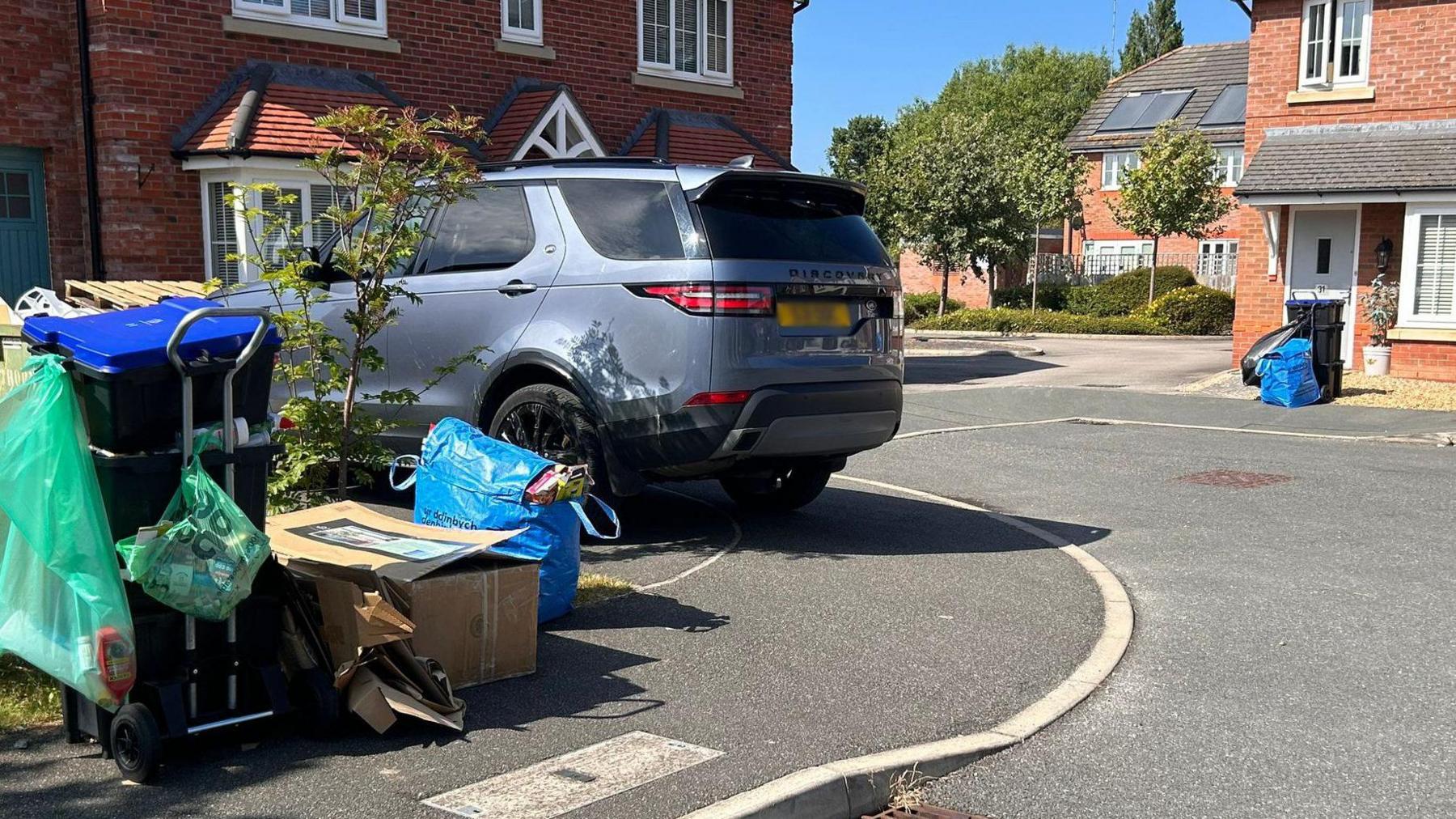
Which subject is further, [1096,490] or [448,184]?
[1096,490]

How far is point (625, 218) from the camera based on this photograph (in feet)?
23.8

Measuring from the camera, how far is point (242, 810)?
12.5 ft


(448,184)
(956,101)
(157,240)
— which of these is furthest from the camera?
(956,101)

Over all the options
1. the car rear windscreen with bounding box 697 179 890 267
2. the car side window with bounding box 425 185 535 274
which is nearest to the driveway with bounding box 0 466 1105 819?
the car rear windscreen with bounding box 697 179 890 267

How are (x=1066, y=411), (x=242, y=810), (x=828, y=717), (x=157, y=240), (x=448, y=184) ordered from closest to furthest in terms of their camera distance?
(x=242, y=810), (x=828, y=717), (x=448, y=184), (x=157, y=240), (x=1066, y=411)

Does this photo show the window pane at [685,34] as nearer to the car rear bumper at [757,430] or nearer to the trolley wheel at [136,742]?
the car rear bumper at [757,430]

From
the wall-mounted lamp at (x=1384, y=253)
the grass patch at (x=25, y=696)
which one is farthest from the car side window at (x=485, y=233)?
the wall-mounted lamp at (x=1384, y=253)

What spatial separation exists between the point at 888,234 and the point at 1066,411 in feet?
95.1

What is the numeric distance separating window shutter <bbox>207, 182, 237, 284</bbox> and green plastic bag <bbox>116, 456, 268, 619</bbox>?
9.54 m

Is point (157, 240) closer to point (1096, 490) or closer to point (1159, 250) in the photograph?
point (1096, 490)

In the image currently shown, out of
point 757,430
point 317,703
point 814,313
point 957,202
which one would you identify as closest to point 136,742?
point 317,703

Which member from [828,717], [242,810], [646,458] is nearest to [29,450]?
[242,810]

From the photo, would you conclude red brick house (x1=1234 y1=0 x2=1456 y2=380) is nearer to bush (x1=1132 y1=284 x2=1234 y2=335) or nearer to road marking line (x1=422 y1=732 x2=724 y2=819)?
bush (x1=1132 y1=284 x2=1234 y2=335)

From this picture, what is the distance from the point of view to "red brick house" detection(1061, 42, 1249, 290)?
44344mm
